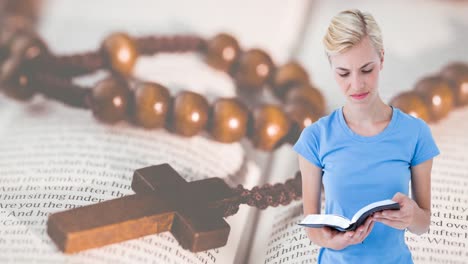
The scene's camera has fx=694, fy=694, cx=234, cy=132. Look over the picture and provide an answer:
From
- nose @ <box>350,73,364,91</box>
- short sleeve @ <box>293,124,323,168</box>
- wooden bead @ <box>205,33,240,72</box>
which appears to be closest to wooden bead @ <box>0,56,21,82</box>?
wooden bead @ <box>205,33,240,72</box>

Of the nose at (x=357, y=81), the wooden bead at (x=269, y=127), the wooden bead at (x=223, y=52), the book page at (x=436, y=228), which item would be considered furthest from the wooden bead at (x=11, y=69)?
the nose at (x=357, y=81)

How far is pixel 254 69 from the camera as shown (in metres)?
1.81

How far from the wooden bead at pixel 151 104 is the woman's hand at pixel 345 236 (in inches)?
24.5

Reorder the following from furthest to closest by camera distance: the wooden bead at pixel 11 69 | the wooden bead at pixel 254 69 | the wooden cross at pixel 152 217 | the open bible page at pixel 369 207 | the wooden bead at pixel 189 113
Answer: the wooden bead at pixel 254 69, the wooden bead at pixel 11 69, the wooden bead at pixel 189 113, the wooden cross at pixel 152 217, the open bible page at pixel 369 207

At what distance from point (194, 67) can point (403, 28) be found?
1.98ft

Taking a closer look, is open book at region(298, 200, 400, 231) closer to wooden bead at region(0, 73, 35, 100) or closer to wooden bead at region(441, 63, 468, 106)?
wooden bead at region(441, 63, 468, 106)

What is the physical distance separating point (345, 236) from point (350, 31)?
0.31 metres

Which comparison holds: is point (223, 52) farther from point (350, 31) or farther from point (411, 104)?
point (350, 31)

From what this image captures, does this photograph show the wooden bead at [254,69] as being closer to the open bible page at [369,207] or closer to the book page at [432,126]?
the book page at [432,126]

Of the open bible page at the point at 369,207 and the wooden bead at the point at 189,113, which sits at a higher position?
the wooden bead at the point at 189,113

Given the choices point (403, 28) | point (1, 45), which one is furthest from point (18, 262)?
point (403, 28)

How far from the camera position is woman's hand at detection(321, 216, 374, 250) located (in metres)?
1.03

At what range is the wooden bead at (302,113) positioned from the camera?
1.60 m

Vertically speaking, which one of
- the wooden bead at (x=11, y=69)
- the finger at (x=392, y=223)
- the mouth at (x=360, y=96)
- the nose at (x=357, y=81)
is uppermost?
the nose at (x=357, y=81)
